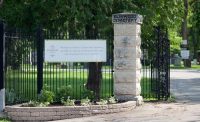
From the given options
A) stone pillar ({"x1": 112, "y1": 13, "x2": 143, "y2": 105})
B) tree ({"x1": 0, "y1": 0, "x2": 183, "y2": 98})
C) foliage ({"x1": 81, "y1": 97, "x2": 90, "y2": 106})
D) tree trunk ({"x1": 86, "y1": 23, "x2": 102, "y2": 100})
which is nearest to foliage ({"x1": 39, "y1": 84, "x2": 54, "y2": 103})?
foliage ({"x1": 81, "y1": 97, "x2": 90, "y2": 106})

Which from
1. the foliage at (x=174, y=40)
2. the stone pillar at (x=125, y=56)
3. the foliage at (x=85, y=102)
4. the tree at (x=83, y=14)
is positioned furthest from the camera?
the foliage at (x=174, y=40)

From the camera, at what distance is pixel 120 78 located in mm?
15867

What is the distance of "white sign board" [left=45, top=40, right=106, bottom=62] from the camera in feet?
50.7

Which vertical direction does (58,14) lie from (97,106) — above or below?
above

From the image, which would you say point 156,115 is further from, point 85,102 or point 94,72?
point 94,72

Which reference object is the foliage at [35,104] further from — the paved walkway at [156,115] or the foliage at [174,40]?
the foliage at [174,40]

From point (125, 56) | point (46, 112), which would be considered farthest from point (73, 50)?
point (46, 112)

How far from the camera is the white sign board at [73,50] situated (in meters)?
15.5

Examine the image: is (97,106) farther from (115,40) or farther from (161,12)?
(161,12)

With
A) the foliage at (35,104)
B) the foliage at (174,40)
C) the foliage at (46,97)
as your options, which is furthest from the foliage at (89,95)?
the foliage at (174,40)

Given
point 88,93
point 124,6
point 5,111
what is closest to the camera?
point 5,111

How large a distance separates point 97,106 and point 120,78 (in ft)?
6.48

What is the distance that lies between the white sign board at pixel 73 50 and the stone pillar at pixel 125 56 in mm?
522

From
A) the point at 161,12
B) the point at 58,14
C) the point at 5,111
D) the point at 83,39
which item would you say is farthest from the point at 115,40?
the point at 161,12
